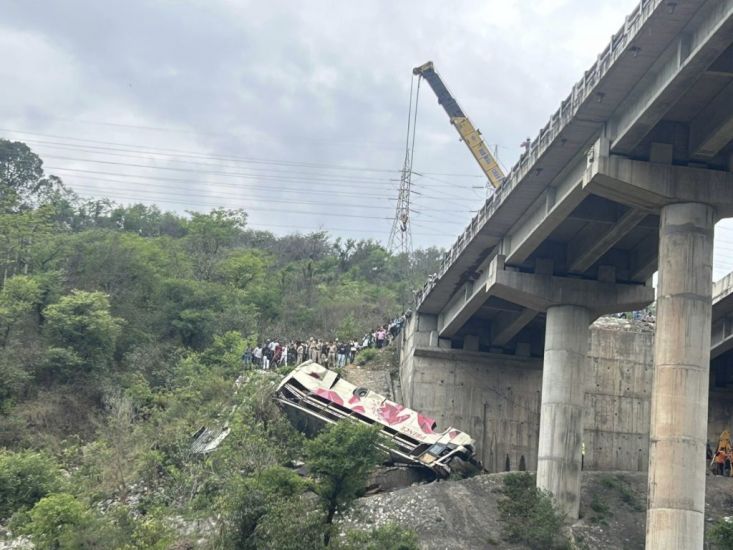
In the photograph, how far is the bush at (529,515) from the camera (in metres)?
39.1

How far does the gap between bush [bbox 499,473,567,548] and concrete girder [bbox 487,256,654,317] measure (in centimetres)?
746

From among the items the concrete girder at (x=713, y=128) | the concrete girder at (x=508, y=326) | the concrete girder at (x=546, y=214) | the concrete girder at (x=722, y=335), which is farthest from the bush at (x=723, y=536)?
the concrete girder at (x=722, y=335)

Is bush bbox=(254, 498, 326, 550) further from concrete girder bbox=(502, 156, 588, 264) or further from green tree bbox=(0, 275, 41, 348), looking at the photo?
green tree bbox=(0, 275, 41, 348)

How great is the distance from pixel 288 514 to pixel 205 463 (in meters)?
8.96

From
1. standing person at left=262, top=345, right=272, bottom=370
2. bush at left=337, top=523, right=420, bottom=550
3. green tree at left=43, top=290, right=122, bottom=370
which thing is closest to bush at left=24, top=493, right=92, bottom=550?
bush at left=337, top=523, right=420, bottom=550

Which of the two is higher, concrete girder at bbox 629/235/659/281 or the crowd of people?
concrete girder at bbox 629/235/659/281

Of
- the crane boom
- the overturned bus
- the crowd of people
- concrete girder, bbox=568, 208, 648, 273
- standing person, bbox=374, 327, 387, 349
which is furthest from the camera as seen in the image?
the crane boom

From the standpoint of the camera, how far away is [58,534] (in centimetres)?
3378

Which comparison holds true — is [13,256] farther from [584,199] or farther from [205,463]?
[584,199]

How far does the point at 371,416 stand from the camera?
48.3m

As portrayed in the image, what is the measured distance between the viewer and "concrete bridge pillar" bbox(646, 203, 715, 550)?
30.9 m

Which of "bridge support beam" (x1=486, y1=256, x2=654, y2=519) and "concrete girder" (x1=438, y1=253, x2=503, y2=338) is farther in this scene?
"concrete girder" (x1=438, y1=253, x2=503, y2=338)

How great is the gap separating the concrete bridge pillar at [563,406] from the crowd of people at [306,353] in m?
16.6

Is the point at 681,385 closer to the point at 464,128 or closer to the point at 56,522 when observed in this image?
the point at 56,522
